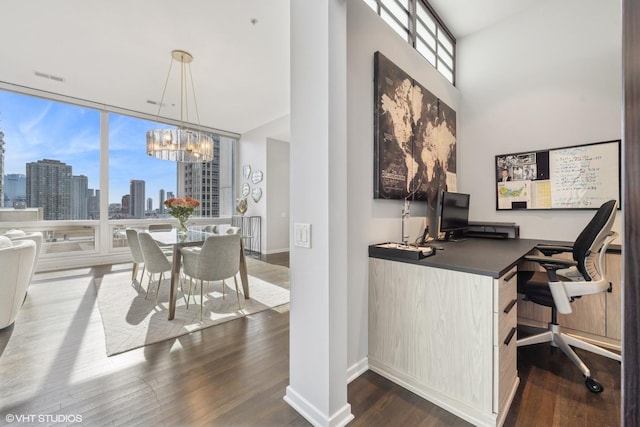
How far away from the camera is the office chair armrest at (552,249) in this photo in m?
2.37

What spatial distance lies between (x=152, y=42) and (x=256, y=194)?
383 centimetres

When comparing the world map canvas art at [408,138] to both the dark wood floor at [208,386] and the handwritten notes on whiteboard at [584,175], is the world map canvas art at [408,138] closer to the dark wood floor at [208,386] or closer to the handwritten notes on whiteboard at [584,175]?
the handwritten notes on whiteboard at [584,175]

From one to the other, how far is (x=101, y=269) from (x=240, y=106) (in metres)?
4.00

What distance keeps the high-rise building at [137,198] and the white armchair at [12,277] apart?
3455 millimetres

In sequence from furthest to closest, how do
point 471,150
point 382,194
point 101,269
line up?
point 101,269 → point 471,150 → point 382,194

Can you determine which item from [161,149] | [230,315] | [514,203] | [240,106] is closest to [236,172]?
[240,106]

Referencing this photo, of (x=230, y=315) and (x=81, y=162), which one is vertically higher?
(x=81, y=162)

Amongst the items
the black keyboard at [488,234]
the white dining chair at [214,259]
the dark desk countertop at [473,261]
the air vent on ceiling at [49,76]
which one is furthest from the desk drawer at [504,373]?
the air vent on ceiling at [49,76]

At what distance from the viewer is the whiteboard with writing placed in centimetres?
254

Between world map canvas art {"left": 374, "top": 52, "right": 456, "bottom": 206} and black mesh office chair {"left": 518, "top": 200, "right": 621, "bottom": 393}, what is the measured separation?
1078 mm

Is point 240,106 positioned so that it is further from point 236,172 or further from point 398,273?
point 398,273

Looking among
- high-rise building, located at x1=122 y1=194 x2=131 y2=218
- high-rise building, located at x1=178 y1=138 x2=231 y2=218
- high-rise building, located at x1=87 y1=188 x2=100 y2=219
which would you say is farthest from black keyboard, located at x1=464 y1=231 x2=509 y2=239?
high-rise building, located at x1=87 y1=188 x2=100 y2=219

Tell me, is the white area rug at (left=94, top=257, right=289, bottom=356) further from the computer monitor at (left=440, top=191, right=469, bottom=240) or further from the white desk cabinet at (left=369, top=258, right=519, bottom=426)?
the computer monitor at (left=440, top=191, right=469, bottom=240)

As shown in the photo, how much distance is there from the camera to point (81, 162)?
5.12 metres
